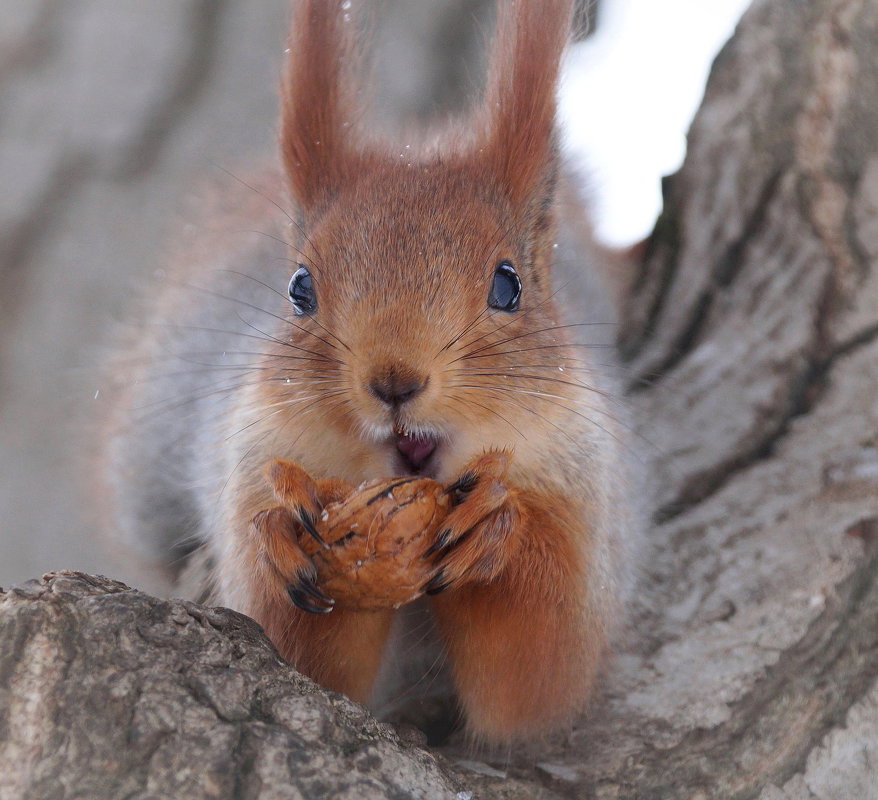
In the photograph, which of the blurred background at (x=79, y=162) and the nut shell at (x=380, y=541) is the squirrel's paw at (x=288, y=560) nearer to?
the nut shell at (x=380, y=541)

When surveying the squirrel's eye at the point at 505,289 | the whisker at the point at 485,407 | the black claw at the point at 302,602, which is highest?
the squirrel's eye at the point at 505,289

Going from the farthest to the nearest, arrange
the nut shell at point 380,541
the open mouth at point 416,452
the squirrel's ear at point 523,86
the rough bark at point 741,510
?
the squirrel's ear at point 523,86, the open mouth at point 416,452, the nut shell at point 380,541, the rough bark at point 741,510

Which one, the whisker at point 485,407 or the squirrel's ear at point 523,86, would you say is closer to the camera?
the whisker at point 485,407

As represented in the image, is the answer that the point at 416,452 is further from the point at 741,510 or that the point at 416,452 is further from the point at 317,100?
the point at 741,510

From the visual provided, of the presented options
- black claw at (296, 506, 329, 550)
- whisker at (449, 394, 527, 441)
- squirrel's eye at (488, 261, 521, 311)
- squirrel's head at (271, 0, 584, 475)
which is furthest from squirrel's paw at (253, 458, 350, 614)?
squirrel's eye at (488, 261, 521, 311)

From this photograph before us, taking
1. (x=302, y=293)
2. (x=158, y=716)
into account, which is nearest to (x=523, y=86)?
(x=302, y=293)

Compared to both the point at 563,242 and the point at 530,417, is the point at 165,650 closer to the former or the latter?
the point at 530,417

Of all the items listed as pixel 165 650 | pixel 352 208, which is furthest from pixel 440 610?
pixel 352 208

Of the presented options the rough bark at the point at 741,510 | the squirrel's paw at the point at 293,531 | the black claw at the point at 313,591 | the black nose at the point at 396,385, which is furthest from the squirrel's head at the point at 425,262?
the rough bark at the point at 741,510
